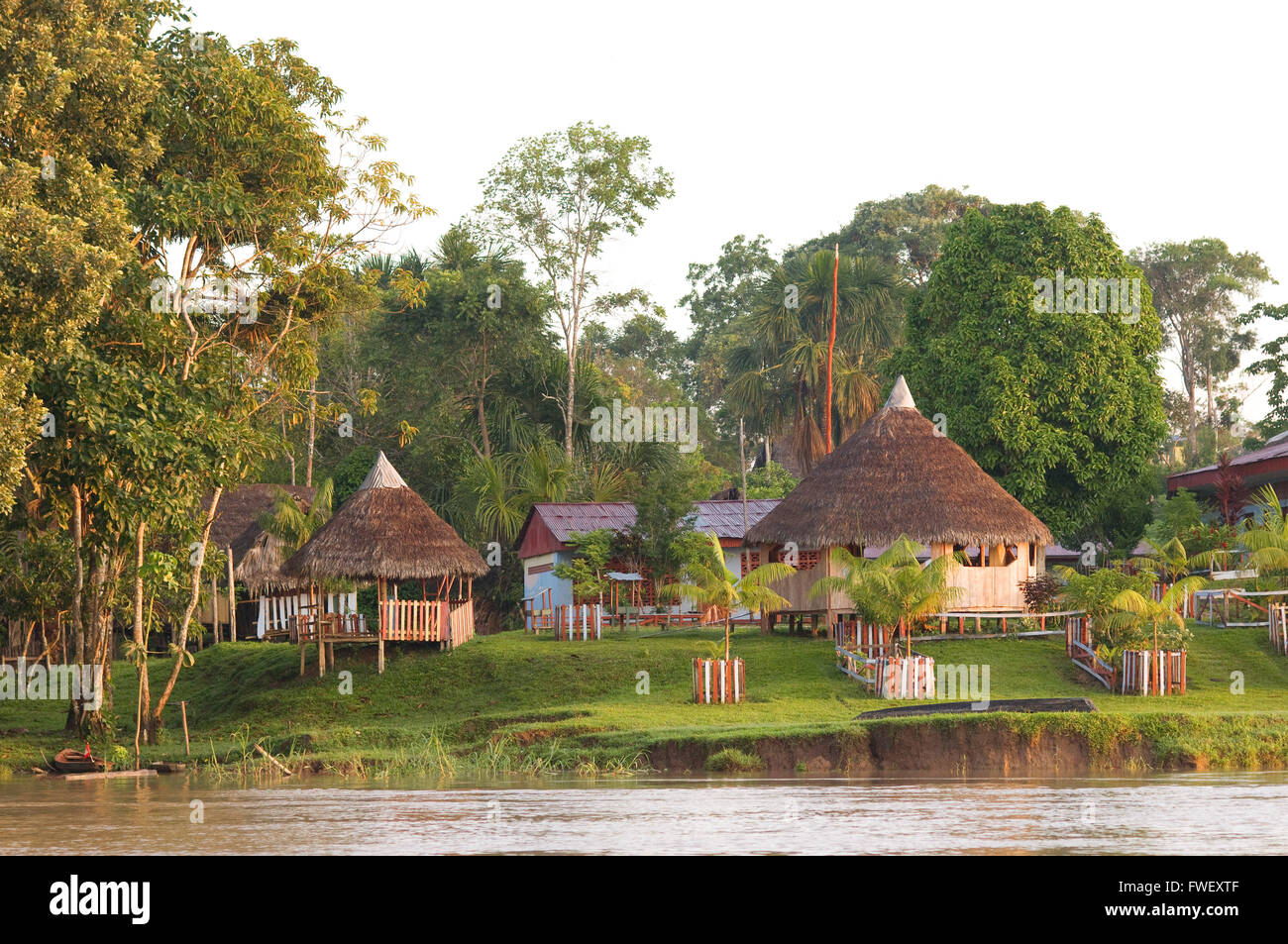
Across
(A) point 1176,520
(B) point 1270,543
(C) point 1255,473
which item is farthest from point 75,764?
(C) point 1255,473

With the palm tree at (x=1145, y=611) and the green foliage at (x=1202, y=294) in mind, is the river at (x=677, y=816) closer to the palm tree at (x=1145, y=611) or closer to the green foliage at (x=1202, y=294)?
the palm tree at (x=1145, y=611)

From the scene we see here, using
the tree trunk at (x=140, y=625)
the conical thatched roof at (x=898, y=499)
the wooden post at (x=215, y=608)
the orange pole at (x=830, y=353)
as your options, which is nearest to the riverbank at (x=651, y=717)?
the tree trunk at (x=140, y=625)

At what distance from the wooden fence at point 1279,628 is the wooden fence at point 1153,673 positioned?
3.01 metres

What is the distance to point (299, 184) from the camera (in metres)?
25.4

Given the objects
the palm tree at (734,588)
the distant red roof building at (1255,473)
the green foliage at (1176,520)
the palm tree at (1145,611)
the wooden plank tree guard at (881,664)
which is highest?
the distant red roof building at (1255,473)

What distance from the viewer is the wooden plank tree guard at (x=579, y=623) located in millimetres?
30141

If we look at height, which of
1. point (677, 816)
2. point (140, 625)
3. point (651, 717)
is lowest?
point (651, 717)

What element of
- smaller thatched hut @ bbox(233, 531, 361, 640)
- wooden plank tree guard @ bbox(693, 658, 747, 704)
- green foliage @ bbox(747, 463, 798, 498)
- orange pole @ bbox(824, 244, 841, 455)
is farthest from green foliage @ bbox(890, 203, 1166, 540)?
smaller thatched hut @ bbox(233, 531, 361, 640)

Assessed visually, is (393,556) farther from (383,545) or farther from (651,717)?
(651,717)

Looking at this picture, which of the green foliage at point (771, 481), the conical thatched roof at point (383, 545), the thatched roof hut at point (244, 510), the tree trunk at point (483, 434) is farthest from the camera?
the green foliage at point (771, 481)

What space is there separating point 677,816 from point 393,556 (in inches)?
635

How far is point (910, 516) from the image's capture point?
2809 cm

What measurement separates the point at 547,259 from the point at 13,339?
29.9 m

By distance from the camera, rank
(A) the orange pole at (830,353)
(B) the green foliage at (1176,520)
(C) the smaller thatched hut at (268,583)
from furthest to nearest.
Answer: (A) the orange pole at (830,353)
(C) the smaller thatched hut at (268,583)
(B) the green foliage at (1176,520)
